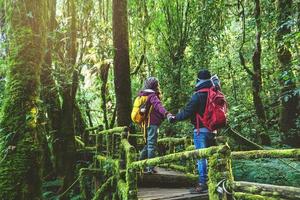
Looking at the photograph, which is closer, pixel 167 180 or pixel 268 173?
pixel 167 180

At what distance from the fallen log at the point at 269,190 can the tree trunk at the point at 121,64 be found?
5.94 m

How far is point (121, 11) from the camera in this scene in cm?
1003

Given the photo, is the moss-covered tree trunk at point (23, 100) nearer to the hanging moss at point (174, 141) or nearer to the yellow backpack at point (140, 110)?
the yellow backpack at point (140, 110)

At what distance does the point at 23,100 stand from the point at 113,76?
7.07 metres

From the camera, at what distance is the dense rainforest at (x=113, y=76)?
540cm

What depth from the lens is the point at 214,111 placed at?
6309mm

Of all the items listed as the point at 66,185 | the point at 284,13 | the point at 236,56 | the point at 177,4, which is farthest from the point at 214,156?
the point at 236,56

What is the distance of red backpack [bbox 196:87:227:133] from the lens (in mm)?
6293

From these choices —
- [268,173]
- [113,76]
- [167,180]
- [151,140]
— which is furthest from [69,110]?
[268,173]

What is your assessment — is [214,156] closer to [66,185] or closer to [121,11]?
[121,11]

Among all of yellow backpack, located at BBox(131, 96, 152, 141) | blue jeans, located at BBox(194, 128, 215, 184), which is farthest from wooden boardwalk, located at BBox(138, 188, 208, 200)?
yellow backpack, located at BBox(131, 96, 152, 141)

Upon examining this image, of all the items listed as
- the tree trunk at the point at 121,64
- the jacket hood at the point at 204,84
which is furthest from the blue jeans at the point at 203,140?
the tree trunk at the point at 121,64

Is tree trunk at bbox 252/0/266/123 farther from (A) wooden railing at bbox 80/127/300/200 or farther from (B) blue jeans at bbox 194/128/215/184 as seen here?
(B) blue jeans at bbox 194/128/215/184

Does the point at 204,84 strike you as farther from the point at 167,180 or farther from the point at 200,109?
the point at 167,180
